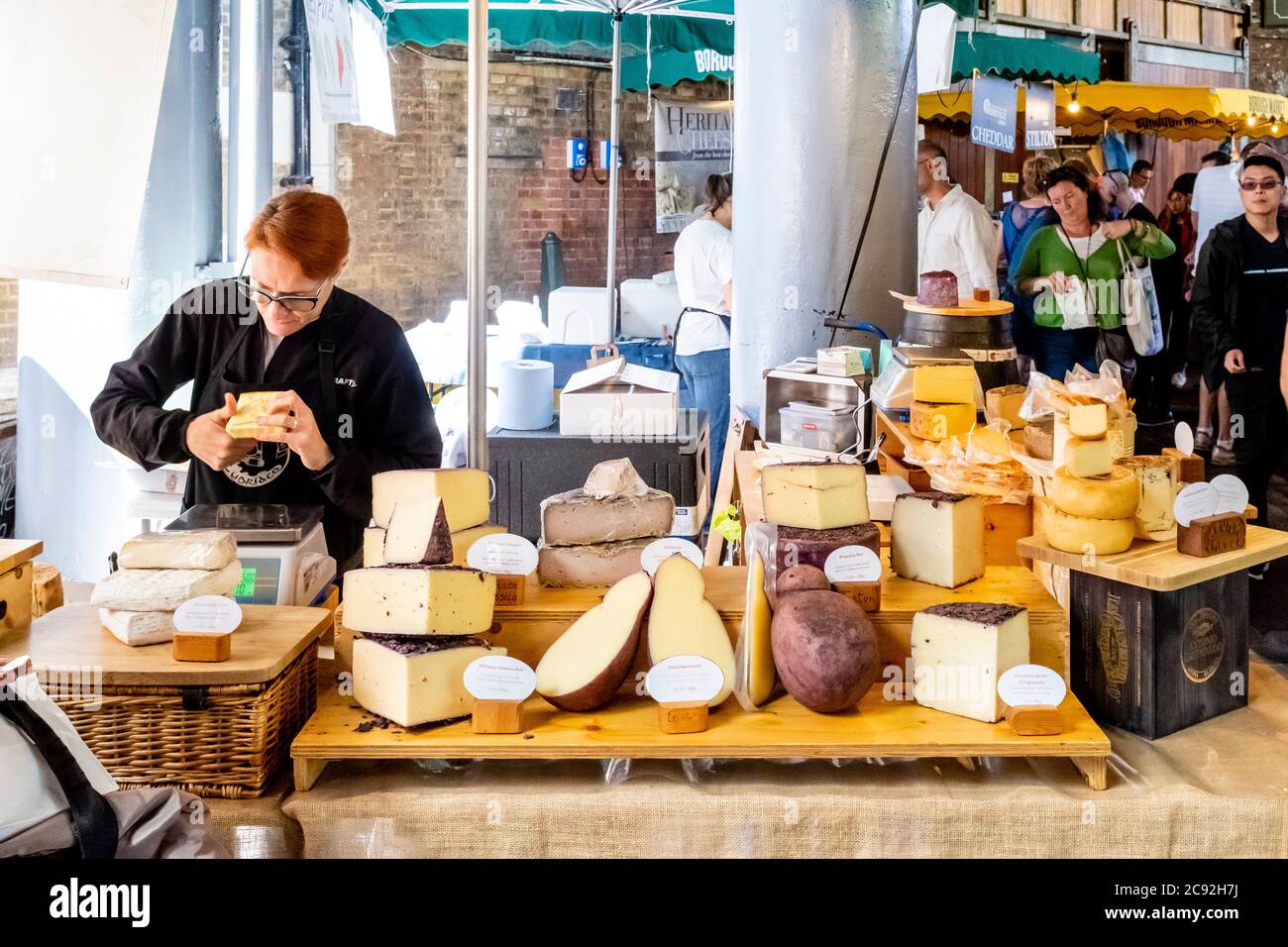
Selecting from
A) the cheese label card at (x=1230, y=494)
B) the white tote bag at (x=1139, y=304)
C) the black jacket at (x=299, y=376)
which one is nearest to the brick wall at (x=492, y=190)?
the white tote bag at (x=1139, y=304)

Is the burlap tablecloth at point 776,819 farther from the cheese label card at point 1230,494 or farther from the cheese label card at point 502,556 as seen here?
the cheese label card at point 1230,494

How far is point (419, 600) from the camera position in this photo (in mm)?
1578

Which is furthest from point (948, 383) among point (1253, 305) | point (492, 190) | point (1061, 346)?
point (492, 190)

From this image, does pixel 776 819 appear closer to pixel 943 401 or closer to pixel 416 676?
pixel 416 676

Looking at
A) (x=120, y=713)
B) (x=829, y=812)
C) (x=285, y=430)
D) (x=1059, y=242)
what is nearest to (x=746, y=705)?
(x=829, y=812)

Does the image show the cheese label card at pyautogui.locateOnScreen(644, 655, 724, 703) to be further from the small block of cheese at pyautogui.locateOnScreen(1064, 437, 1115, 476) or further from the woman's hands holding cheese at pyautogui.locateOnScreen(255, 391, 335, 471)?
the woman's hands holding cheese at pyautogui.locateOnScreen(255, 391, 335, 471)

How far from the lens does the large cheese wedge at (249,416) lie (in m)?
2.19

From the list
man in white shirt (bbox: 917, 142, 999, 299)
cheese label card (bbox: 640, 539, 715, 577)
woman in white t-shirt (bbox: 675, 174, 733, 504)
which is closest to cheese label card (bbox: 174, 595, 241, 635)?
cheese label card (bbox: 640, 539, 715, 577)

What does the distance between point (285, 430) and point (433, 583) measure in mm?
741

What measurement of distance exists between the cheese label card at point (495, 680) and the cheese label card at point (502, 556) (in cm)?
19

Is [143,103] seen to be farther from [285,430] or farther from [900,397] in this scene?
[900,397]

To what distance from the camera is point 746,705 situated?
64.9 inches

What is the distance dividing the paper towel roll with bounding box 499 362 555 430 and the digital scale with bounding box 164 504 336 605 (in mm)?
1954

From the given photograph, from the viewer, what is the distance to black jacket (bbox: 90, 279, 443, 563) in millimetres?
2529
